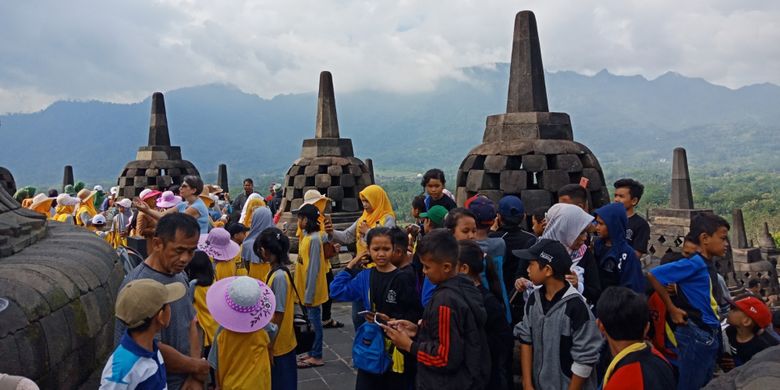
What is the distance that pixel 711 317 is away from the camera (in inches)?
149

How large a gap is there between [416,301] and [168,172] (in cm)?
1098

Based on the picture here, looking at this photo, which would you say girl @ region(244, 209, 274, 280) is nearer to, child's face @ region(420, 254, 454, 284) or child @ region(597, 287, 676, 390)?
child's face @ region(420, 254, 454, 284)

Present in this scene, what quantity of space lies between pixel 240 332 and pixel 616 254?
258 centimetres

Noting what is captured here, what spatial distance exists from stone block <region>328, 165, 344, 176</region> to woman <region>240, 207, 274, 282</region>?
4.83m

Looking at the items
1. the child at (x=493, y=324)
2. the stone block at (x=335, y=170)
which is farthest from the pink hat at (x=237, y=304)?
the stone block at (x=335, y=170)

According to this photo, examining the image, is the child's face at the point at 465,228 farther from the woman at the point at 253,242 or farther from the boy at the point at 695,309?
the woman at the point at 253,242

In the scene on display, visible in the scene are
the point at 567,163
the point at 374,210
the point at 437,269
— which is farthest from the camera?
the point at 567,163

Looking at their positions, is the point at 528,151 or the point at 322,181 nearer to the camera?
the point at 528,151

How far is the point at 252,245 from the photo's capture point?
5902 millimetres

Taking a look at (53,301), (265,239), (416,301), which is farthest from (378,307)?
(53,301)

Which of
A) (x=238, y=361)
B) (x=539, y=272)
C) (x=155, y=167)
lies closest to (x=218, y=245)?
(x=238, y=361)

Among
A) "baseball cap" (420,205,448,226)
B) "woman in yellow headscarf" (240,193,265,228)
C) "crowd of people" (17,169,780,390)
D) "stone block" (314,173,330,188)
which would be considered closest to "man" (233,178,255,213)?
"stone block" (314,173,330,188)

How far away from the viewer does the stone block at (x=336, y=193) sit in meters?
10.8

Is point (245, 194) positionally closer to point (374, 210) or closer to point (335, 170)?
point (335, 170)
